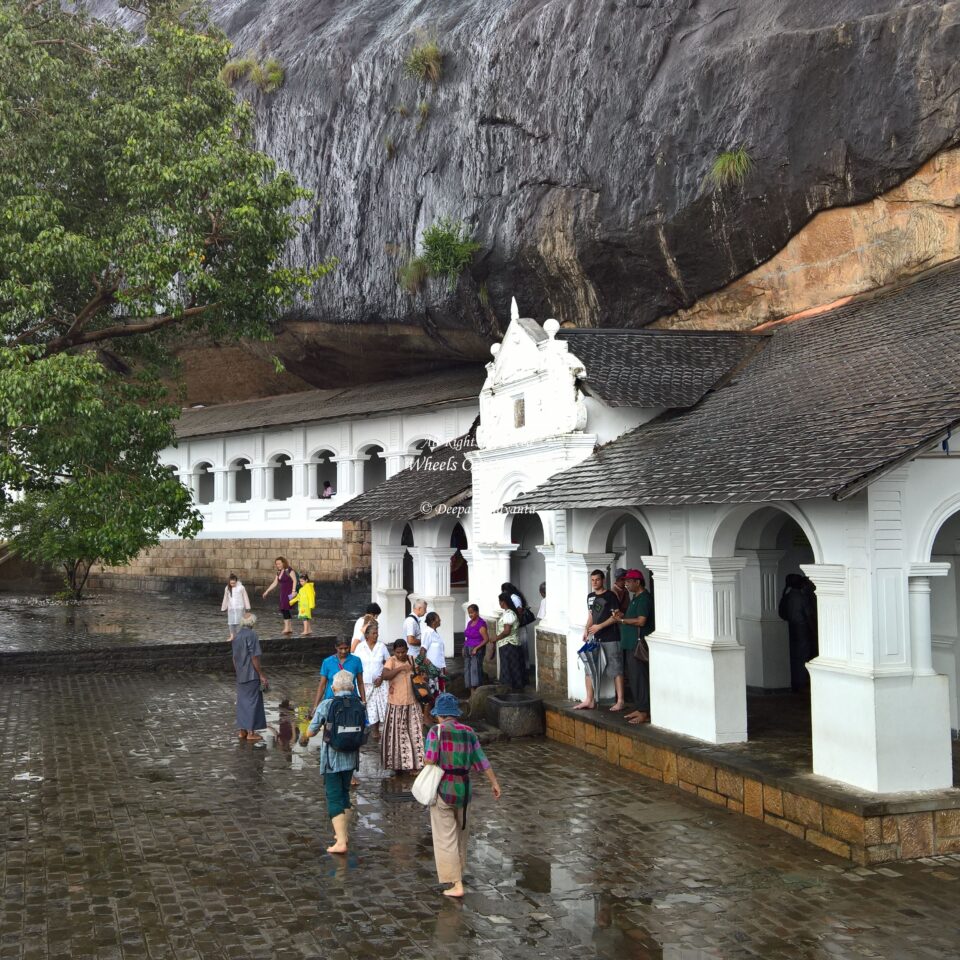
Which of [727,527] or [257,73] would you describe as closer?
[727,527]

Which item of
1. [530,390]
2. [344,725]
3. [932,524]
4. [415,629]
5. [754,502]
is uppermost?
[530,390]

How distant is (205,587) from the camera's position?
34.2 meters

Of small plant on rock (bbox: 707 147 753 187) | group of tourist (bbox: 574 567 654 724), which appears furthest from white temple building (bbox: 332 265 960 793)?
small plant on rock (bbox: 707 147 753 187)

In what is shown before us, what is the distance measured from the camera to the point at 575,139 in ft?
69.7

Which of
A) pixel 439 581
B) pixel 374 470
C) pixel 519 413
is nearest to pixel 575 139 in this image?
pixel 519 413

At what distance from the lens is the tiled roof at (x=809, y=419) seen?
8.70m

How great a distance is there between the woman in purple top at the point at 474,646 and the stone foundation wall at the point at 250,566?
13296 mm

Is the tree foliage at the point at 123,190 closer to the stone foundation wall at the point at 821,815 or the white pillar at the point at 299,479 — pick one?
the stone foundation wall at the point at 821,815

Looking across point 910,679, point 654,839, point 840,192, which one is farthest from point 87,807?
point 840,192

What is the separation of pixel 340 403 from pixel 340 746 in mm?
22889

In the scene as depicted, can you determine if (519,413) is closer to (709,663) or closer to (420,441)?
(709,663)

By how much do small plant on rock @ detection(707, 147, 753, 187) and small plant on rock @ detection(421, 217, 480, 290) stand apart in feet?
21.5

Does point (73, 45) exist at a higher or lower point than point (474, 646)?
higher
